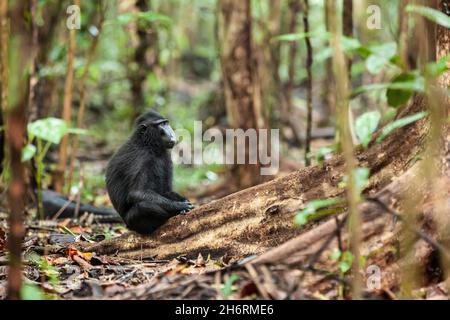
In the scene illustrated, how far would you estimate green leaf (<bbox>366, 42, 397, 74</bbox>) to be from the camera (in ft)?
9.91

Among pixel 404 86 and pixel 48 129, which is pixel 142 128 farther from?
pixel 404 86

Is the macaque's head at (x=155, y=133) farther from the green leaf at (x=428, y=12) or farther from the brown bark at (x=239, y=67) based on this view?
the green leaf at (x=428, y=12)

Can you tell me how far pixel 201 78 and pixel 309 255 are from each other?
74.0 feet

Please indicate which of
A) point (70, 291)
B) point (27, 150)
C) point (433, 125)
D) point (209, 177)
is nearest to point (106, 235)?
point (27, 150)

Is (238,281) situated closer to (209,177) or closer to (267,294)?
(267,294)

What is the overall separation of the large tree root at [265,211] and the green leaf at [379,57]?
1545 millimetres

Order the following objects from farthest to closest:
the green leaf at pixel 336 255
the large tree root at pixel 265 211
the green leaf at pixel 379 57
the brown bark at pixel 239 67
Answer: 1. the brown bark at pixel 239 67
2. the large tree root at pixel 265 211
3. the green leaf at pixel 336 255
4. the green leaf at pixel 379 57

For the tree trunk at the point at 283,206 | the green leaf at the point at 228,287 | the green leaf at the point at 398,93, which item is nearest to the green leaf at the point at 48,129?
the tree trunk at the point at 283,206

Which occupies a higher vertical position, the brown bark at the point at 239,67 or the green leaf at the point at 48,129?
the brown bark at the point at 239,67

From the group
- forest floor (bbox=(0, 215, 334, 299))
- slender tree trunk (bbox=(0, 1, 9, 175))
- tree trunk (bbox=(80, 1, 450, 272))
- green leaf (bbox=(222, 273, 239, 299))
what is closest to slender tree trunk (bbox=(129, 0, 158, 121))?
slender tree trunk (bbox=(0, 1, 9, 175))

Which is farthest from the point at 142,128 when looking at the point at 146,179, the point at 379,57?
the point at 379,57

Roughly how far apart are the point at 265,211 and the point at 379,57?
2273mm

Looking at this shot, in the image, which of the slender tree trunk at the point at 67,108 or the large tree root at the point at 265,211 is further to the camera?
the slender tree trunk at the point at 67,108

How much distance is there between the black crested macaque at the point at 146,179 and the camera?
5.84 metres
